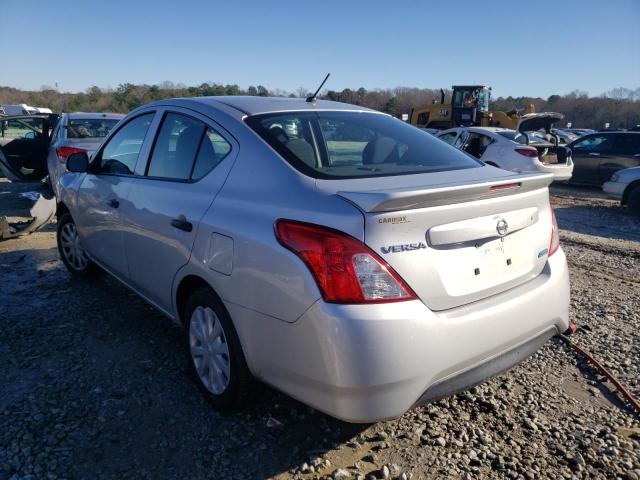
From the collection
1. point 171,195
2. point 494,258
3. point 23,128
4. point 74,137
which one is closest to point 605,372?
point 494,258

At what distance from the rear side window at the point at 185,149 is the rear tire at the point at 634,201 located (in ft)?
30.6

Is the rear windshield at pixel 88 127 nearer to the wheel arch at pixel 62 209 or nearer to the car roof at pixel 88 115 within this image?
the car roof at pixel 88 115

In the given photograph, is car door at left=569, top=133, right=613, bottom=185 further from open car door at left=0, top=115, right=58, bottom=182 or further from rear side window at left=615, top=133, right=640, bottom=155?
open car door at left=0, top=115, right=58, bottom=182

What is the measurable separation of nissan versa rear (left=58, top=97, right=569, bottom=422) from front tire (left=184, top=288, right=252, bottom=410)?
11mm

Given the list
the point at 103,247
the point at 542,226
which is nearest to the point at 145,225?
the point at 103,247

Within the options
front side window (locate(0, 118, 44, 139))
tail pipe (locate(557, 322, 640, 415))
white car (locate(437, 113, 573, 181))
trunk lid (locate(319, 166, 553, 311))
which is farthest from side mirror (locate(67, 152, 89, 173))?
white car (locate(437, 113, 573, 181))

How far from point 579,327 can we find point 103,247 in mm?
3852

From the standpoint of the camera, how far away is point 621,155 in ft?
39.6

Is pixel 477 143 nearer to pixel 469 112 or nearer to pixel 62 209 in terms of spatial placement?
pixel 62 209

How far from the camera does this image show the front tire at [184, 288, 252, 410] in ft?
8.07

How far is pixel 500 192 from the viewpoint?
7.59ft

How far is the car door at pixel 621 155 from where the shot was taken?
11922 mm

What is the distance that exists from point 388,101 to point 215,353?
5613 centimetres

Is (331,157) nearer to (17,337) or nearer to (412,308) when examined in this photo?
(412,308)
